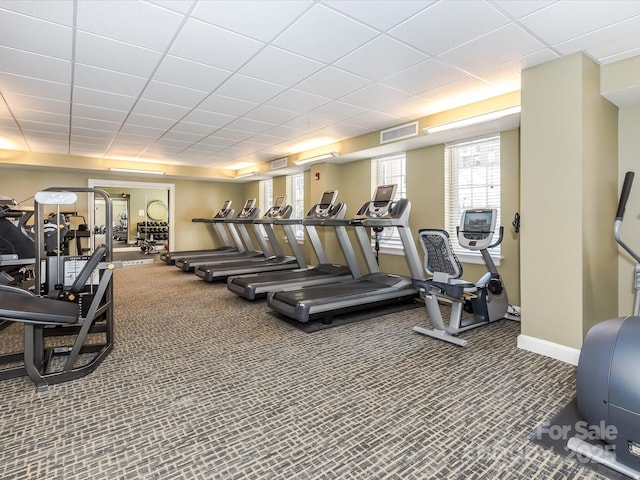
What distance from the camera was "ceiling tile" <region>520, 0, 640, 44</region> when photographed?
2281 millimetres

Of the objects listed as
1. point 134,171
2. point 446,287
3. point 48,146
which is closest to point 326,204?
point 446,287

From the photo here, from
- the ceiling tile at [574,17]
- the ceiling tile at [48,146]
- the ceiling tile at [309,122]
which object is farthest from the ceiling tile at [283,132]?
the ceiling tile at [48,146]

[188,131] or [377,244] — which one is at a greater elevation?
[188,131]

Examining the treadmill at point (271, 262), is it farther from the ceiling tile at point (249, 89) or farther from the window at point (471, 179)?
the window at point (471, 179)

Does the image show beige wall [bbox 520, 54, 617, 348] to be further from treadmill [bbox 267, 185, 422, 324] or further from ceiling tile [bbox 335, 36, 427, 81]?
treadmill [bbox 267, 185, 422, 324]

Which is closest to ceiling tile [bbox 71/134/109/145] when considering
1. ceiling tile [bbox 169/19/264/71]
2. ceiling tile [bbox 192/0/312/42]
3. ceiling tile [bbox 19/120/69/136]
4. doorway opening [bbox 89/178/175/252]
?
ceiling tile [bbox 19/120/69/136]

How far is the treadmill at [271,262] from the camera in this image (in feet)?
20.5

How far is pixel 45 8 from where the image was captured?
2344mm

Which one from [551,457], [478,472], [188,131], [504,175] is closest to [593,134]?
[504,175]

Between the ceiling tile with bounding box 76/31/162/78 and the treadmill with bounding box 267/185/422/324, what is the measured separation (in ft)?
9.04

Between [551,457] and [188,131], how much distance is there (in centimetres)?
584

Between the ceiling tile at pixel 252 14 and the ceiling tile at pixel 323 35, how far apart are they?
90 millimetres

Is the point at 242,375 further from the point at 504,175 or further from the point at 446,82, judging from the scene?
the point at 504,175

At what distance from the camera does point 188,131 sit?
559 cm
